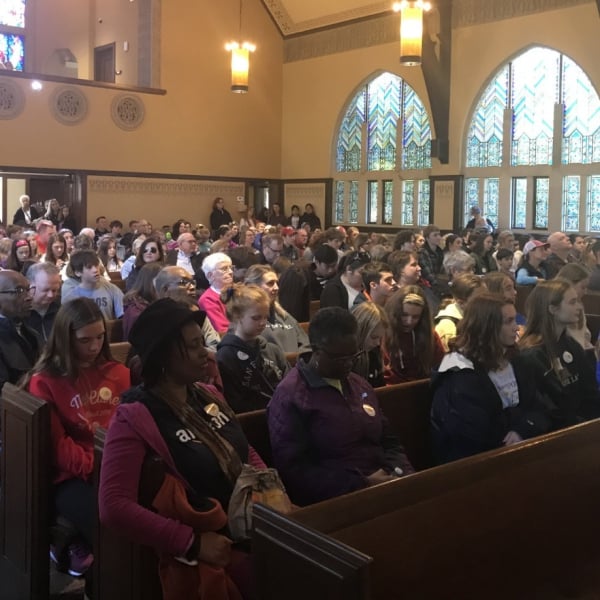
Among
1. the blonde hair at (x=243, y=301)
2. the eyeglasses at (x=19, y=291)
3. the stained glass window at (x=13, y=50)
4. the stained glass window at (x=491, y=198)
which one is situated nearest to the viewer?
the blonde hair at (x=243, y=301)

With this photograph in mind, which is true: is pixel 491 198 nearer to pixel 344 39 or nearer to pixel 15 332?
pixel 344 39

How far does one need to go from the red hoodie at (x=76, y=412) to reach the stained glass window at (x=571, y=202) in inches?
470

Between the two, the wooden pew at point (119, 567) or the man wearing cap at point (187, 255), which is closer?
the wooden pew at point (119, 567)

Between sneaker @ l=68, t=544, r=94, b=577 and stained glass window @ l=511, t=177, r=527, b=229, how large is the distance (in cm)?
1248

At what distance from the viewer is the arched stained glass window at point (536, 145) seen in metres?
13.4

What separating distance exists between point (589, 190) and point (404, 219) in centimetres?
422

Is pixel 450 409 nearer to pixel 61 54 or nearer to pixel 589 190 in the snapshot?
pixel 589 190

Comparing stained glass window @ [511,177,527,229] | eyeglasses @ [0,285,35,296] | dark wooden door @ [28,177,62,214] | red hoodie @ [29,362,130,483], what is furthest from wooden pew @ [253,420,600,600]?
dark wooden door @ [28,177,62,214]

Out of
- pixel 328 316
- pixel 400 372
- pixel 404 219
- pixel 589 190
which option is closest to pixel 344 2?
pixel 404 219

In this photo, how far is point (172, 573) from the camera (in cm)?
229

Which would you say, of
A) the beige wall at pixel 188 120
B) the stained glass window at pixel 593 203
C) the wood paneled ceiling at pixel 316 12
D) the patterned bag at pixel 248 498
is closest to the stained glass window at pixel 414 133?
the wood paneled ceiling at pixel 316 12

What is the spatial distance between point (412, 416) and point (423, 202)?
12.8 metres

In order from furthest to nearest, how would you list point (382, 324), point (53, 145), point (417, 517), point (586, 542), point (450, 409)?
point (53, 145) → point (382, 324) → point (450, 409) → point (586, 542) → point (417, 517)

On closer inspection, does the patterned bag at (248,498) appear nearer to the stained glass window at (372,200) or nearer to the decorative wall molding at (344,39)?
the decorative wall molding at (344,39)
